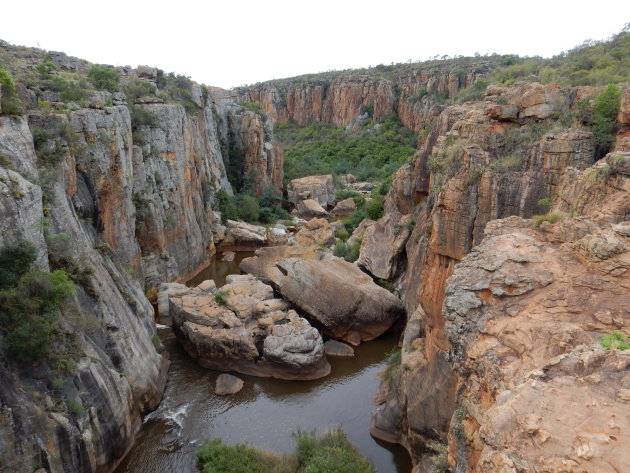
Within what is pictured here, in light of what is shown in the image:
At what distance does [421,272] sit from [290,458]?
7.80 metres

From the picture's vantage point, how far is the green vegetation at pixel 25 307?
31.9 feet

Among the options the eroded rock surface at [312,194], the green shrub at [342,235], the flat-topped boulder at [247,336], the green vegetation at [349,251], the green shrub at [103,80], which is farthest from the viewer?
the eroded rock surface at [312,194]

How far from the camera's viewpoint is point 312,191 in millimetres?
43781

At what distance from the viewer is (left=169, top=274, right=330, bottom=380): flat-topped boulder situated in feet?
54.1

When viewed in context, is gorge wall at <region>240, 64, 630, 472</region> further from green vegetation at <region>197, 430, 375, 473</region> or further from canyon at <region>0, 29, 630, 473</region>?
green vegetation at <region>197, 430, 375, 473</region>

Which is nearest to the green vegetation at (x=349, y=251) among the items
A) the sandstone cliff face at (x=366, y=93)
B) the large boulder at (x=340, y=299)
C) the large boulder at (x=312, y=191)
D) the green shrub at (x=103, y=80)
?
the large boulder at (x=340, y=299)

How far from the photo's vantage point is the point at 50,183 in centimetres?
1261

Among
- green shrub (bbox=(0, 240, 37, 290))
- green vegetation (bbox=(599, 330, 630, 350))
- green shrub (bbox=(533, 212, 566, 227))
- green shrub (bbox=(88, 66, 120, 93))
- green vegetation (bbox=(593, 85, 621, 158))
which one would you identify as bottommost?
green shrub (bbox=(0, 240, 37, 290))

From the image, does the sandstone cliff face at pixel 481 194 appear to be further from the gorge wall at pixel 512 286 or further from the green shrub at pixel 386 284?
the green shrub at pixel 386 284

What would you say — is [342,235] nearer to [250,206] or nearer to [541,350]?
[250,206]

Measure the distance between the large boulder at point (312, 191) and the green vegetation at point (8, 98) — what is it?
31.3m

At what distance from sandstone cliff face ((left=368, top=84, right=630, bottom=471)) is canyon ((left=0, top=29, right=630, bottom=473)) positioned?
52 millimetres

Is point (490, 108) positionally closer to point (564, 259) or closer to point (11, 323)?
point (564, 259)

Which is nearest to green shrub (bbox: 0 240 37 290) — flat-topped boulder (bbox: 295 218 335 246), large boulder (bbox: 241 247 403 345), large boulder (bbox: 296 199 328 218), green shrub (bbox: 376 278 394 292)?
large boulder (bbox: 241 247 403 345)
